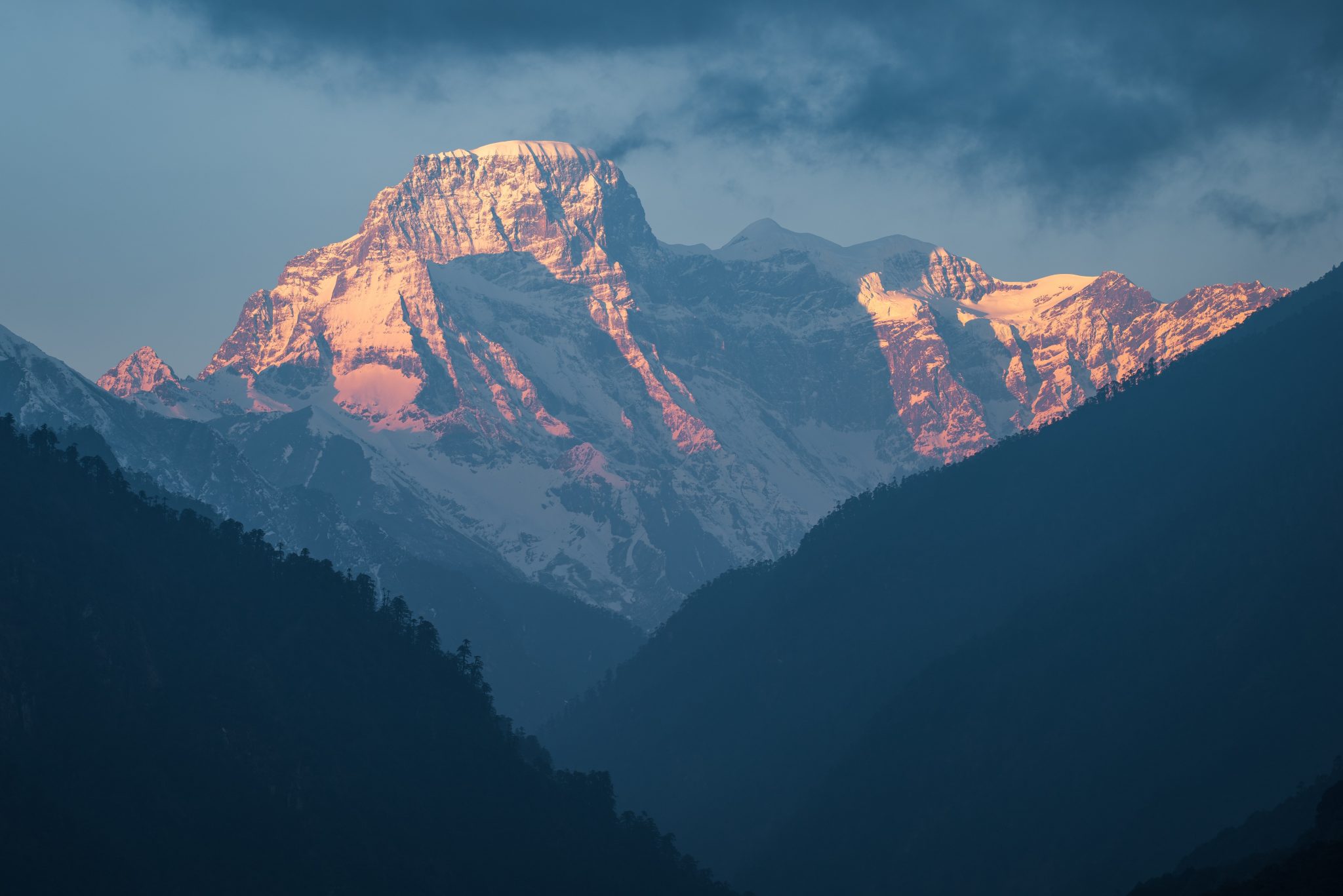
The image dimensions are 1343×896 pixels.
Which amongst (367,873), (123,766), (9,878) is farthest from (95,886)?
(367,873)

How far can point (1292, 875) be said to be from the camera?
13100 centimetres

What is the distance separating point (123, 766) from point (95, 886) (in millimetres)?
20329

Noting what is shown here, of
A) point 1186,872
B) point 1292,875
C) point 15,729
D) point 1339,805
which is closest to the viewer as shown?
point 1292,875

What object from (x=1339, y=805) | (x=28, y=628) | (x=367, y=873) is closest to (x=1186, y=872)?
(x=1339, y=805)

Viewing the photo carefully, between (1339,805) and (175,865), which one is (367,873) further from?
(1339,805)

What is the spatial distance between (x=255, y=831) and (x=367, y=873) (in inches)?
493

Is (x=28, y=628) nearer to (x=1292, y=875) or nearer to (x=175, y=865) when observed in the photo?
(x=175, y=865)

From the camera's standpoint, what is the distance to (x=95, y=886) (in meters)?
172

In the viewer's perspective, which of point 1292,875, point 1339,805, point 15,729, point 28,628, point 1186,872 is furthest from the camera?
point 28,628

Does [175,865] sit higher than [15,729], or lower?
lower

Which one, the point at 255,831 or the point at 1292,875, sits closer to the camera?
the point at 1292,875

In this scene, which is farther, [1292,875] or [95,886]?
[95,886]

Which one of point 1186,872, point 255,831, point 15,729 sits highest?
point 15,729

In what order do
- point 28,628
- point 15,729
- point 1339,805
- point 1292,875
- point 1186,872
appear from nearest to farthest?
1. point 1292,875
2. point 1339,805
3. point 1186,872
4. point 15,729
5. point 28,628
